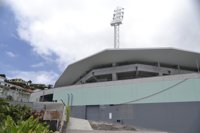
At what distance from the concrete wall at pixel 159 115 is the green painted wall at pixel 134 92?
25.2 inches

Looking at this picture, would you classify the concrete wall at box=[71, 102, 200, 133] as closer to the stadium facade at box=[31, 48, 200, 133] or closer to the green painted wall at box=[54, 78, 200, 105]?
the stadium facade at box=[31, 48, 200, 133]

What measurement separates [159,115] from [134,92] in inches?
158

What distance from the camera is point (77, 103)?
115 feet

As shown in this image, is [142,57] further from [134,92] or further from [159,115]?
[159,115]

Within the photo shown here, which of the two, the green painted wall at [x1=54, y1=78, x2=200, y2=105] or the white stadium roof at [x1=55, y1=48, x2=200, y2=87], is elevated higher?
the white stadium roof at [x1=55, y1=48, x2=200, y2=87]

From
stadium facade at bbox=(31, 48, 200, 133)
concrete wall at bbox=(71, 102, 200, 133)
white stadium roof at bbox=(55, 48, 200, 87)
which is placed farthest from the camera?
white stadium roof at bbox=(55, 48, 200, 87)

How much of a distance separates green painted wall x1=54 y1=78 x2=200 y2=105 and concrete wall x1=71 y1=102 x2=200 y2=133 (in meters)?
0.64

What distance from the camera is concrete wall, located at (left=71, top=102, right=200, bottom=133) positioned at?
2638cm

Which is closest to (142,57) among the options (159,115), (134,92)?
(134,92)

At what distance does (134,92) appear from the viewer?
30.2 meters

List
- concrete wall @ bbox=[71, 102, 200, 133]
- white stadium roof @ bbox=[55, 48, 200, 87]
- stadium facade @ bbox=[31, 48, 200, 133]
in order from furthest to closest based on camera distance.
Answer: white stadium roof @ bbox=[55, 48, 200, 87], stadium facade @ bbox=[31, 48, 200, 133], concrete wall @ bbox=[71, 102, 200, 133]

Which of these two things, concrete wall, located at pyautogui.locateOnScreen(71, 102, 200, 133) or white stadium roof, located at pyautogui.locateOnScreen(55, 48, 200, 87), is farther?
white stadium roof, located at pyautogui.locateOnScreen(55, 48, 200, 87)

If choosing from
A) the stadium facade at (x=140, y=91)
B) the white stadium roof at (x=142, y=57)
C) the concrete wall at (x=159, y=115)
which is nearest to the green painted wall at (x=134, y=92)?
the stadium facade at (x=140, y=91)

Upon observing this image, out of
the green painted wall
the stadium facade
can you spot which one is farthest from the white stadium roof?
the green painted wall
